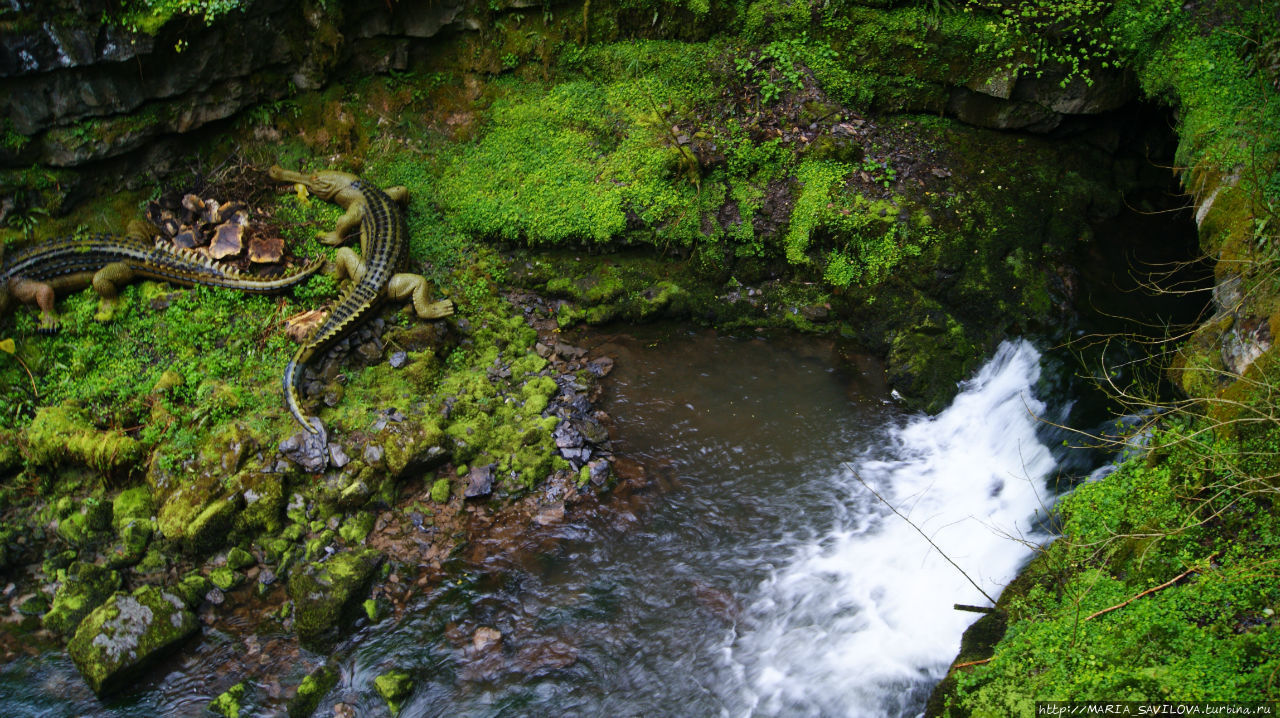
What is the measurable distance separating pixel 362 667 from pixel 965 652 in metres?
4.72

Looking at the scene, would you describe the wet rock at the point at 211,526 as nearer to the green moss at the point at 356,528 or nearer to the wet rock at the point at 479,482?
the green moss at the point at 356,528

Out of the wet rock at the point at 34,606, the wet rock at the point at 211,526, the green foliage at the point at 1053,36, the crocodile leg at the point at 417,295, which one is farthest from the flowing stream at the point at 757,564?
the green foliage at the point at 1053,36

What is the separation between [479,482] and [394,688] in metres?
1.96

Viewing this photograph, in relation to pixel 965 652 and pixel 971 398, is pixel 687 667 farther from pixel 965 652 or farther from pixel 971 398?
pixel 971 398

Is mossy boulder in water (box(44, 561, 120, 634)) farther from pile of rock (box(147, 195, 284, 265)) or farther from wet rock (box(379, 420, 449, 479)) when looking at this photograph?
pile of rock (box(147, 195, 284, 265))

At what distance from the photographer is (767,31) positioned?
901 cm

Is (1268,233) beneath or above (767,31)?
beneath

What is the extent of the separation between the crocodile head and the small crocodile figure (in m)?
1.22

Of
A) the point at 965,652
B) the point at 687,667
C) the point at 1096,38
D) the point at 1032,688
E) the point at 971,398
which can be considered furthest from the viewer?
the point at 1096,38

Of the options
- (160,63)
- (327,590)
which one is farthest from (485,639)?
(160,63)

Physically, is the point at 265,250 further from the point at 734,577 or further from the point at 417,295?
the point at 734,577

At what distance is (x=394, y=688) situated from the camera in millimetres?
5375

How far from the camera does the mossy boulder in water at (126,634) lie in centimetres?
536

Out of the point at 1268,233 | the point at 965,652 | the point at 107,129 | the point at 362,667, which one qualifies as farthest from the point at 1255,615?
the point at 107,129
